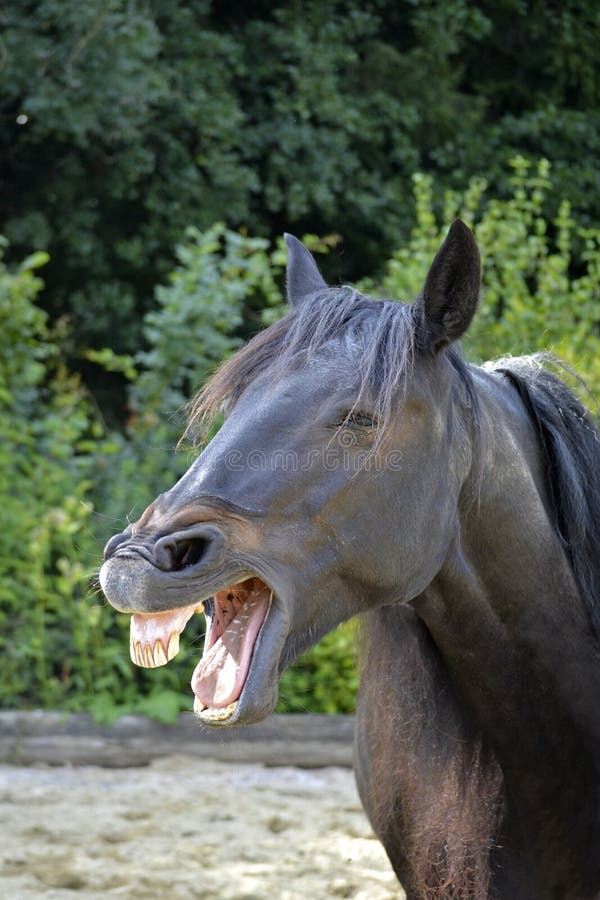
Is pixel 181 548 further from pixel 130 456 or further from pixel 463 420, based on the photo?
pixel 130 456

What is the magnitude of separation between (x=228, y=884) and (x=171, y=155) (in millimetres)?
7645

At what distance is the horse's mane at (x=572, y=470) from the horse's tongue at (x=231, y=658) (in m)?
0.78

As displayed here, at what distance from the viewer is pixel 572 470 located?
8.24ft

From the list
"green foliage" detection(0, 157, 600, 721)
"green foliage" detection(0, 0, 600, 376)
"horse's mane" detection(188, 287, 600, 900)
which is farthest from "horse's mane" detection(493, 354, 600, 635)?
"green foliage" detection(0, 0, 600, 376)

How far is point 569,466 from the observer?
8.24 ft

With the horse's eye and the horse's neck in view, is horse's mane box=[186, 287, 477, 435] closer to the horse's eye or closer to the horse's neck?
the horse's eye

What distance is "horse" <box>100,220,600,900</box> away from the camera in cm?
199

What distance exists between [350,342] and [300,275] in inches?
20.9

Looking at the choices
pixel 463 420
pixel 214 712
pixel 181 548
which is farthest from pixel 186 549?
pixel 463 420

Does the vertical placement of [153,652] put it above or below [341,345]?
below

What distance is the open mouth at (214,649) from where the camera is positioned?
194 centimetres

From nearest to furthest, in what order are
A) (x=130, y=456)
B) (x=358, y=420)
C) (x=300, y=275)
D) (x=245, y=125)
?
(x=358, y=420)
(x=300, y=275)
(x=130, y=456)
(x=245, y=125)

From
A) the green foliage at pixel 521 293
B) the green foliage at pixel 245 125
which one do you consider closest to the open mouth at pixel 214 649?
the green foliage at pixel 521 293

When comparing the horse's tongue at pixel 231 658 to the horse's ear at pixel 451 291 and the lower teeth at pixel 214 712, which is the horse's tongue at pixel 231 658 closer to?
the lower teeth at pixel 214 712
